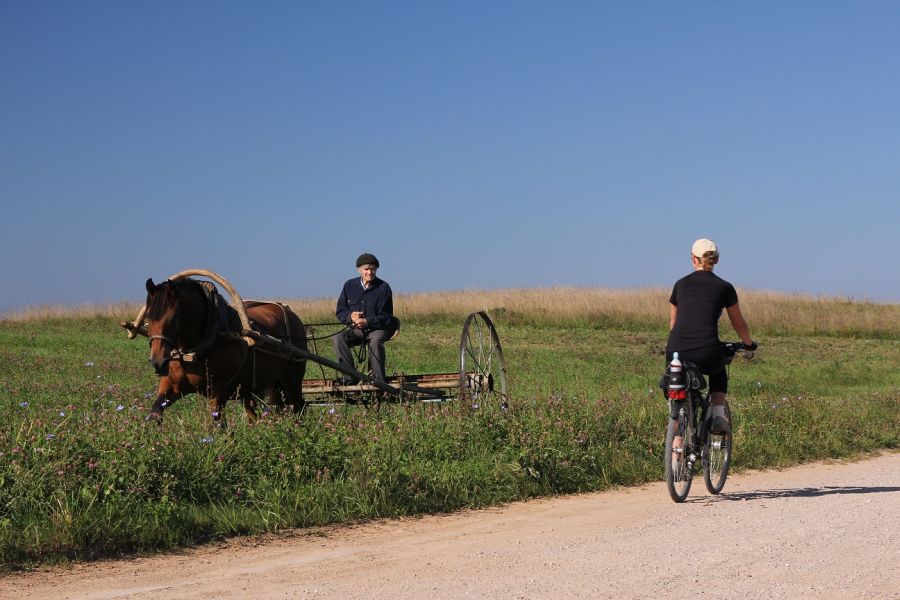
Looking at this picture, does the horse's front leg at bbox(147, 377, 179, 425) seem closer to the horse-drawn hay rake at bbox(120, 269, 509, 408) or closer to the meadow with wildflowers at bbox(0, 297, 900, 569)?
the meadow with wildflowers at bbox(0, 297, 900, 569)

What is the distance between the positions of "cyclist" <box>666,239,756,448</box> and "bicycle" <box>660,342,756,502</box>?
8 cm

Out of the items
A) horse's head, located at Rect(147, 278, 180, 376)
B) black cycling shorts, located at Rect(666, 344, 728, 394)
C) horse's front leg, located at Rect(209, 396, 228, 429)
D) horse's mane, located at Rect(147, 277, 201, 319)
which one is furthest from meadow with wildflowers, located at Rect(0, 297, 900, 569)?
black cycling shorts, located at Rect(666, 344, 728, 394)

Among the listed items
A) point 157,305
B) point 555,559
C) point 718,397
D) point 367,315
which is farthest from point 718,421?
point 157,305

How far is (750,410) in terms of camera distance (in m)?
13.3

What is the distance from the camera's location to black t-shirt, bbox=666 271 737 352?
28.8ft

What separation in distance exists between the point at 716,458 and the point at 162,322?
16.9ft

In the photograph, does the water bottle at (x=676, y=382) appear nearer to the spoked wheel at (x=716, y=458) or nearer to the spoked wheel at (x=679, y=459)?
the spoked wheel at (x=679, y=459)

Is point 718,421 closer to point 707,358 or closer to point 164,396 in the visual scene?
point 707,358

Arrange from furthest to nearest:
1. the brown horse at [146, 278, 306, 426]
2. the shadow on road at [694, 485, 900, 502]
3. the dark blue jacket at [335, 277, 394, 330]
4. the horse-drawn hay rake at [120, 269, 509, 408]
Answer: the dark blue jacket at [335, 277, 394, 330]
the horse-drawn hay rake at [120, 269, 509, 408]
the brown horse at [146, 278, 306, 426]
the shadow on road at [694, 485, 900, 502]

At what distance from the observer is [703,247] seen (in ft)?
29.5

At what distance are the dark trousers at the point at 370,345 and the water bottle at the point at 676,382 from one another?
4474 mm

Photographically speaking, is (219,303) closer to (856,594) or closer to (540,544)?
(540,544)

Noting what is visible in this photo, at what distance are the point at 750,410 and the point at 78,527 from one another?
899cm

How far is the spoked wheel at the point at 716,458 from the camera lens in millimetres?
9086
